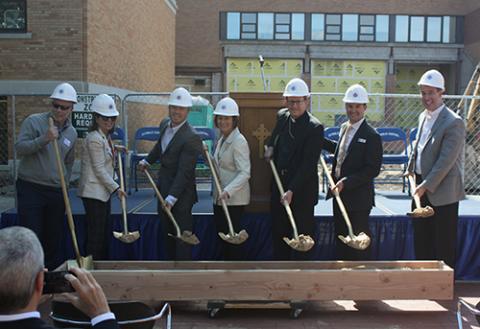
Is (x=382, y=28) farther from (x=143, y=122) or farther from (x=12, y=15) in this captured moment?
(x=12, y=15)

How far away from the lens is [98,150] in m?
4.94

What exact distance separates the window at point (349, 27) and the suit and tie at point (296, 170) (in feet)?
97.5

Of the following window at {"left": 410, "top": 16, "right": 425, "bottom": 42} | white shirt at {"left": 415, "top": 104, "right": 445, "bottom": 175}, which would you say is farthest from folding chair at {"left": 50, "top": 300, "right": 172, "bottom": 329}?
window at {"left": 410, "top": 16, "right": 425, "bottom": 42}

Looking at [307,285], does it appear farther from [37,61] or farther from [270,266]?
[37,61]

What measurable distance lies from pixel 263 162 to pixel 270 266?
1.22 meters

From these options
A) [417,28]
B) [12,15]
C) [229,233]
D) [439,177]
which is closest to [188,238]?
[229,233]

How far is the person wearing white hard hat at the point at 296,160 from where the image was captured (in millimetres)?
4949

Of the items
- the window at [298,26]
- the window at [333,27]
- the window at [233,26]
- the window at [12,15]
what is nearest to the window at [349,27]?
the window at [333,27]

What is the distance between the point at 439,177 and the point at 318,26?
98.9ft

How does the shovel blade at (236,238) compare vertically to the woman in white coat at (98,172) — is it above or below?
below

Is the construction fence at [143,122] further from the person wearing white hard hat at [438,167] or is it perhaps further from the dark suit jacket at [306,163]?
the dark suit jacket at [306,163]

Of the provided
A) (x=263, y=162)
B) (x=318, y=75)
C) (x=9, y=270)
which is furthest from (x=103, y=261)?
(x=318, y=75)

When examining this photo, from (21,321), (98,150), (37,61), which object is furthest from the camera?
(37,61)

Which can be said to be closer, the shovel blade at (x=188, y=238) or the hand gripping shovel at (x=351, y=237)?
the hand gripping shovel at (x=351, y=237)
